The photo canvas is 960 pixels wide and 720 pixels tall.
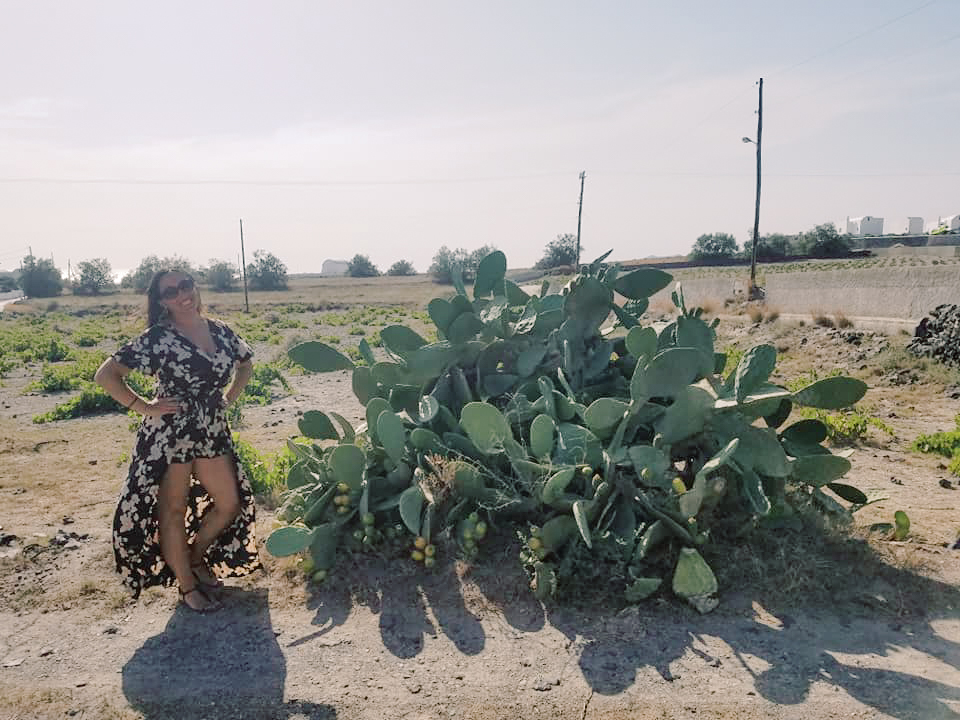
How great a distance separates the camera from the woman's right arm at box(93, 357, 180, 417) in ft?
11.2

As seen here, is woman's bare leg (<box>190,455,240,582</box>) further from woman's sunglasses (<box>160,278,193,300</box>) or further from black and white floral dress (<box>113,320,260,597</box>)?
woman's sunglasses (<box>160,278,193,300</box>)

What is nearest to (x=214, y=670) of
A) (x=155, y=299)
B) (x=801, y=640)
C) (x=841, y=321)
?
(x=155, y=299)

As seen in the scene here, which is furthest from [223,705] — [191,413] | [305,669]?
[191,413]

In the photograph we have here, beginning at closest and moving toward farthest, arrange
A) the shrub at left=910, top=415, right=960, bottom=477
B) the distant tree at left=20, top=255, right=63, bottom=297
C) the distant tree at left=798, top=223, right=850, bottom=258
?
1. the shrub at left=910, top=415, right=960, bottom=477
2. the distant tree at left=798, top=223, right=850, bottom=258
3. the distant tree at left=20, top=255, right=63, bottom=297

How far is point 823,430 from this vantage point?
4145 millimetres

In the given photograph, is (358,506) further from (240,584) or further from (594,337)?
(594,337)

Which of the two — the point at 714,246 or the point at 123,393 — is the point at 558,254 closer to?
the point at 714,246

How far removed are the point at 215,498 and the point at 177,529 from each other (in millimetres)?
216

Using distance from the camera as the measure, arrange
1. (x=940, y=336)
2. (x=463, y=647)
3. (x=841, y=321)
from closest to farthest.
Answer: (x=463, y=647) → (x=940, y=336) → (x=841, y=321)

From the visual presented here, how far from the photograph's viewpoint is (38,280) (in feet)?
215

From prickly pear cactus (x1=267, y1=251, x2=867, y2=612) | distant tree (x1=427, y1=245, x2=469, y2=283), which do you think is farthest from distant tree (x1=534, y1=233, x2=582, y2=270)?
prickly pear cactus (x1=267, y1=251, x2=867, y2=612)

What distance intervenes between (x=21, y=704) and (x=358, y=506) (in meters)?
1.69

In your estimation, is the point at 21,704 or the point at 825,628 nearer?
the point at 21,704

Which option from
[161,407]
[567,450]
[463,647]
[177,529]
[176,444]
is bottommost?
[463,647]
